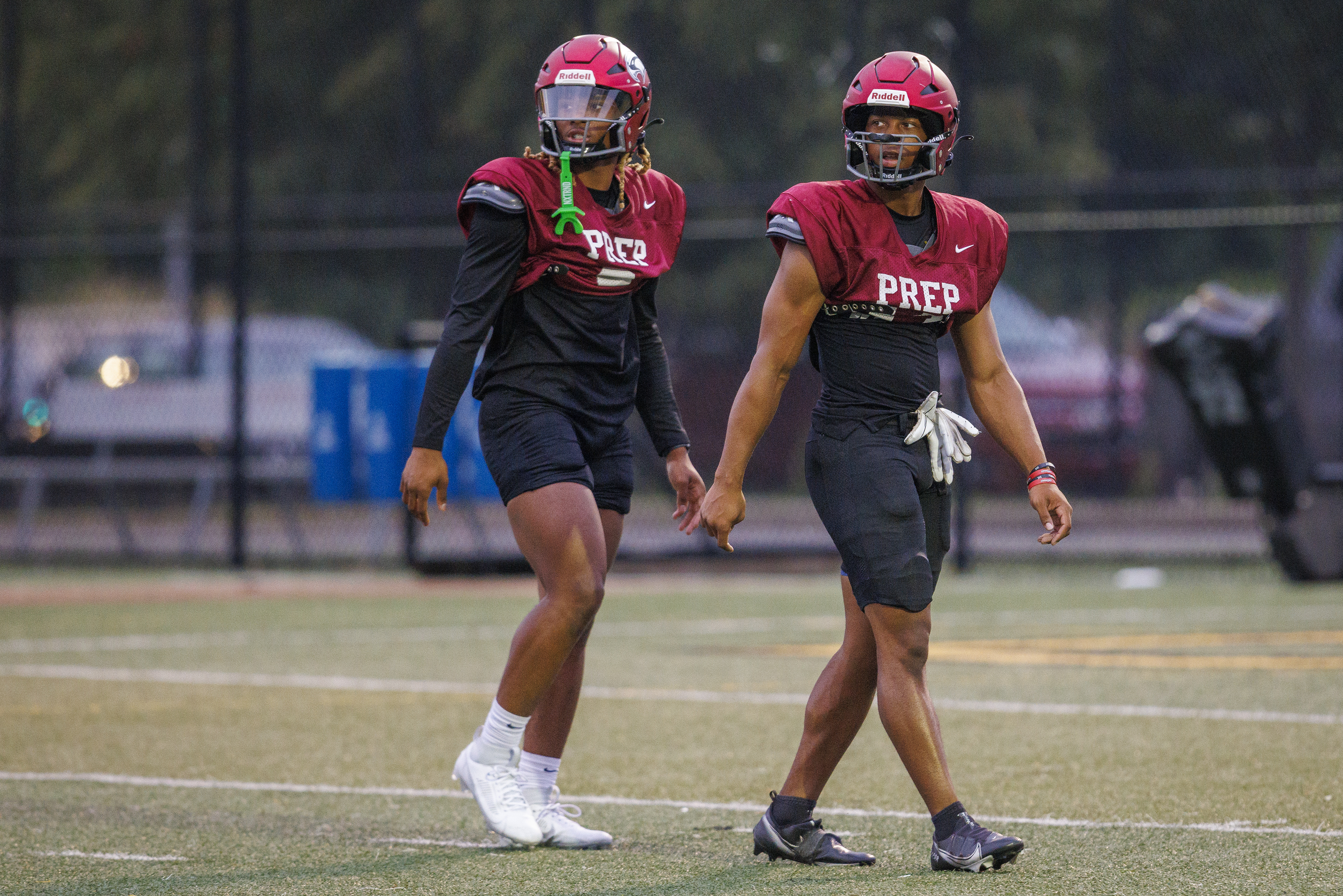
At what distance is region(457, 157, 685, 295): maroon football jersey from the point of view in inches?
205

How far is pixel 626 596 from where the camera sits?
13008mm

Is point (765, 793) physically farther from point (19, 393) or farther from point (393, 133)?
point (393, 133)

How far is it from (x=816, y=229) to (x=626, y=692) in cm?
398

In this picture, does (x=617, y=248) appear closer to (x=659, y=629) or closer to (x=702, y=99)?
(x=659, y=629)

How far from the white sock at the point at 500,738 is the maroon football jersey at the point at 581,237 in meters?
1.16

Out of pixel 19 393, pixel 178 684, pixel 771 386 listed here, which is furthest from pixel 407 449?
pixel 771 386

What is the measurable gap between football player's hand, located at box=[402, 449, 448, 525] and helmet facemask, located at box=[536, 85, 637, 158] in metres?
0.91

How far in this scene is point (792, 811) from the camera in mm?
5020

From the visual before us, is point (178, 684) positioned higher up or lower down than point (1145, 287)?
lower down

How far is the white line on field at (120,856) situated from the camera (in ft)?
16.6

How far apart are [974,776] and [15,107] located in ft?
56.8

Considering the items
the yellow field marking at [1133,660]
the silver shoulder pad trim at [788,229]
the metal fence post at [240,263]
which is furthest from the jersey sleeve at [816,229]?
the metal fence post at [240,263]

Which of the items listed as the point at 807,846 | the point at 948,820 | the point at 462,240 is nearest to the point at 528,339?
the point at 807,846

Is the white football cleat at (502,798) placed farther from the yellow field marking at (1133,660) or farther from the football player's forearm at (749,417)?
the yellow field marking at (1133,660)
